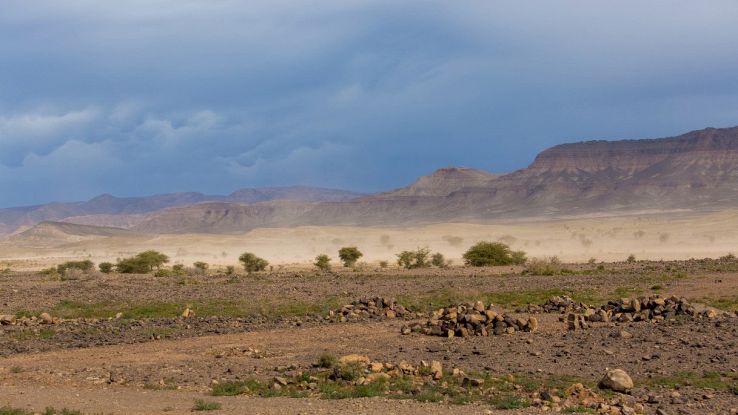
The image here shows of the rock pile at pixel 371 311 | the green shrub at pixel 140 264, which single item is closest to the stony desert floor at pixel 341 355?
the rock pile at pixel 371 311

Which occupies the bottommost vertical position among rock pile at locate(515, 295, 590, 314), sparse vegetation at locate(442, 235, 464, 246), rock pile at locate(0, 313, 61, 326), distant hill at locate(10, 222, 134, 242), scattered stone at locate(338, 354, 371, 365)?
rock pile at locate(515, 295, 590, 314)

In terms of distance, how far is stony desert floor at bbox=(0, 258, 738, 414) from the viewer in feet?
49.4

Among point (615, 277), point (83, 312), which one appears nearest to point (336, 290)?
point (83, 312)

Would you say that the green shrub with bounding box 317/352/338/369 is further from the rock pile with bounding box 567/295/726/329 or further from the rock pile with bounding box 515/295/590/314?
the rock pile with bounding box 515/295/590/314

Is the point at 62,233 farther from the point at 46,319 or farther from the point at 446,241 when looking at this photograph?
the point at 46,319

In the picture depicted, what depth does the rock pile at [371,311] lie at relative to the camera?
1112 inches

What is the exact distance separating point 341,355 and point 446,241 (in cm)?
9783

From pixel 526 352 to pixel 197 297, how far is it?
19604mm

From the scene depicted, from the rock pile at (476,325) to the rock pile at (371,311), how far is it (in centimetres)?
406

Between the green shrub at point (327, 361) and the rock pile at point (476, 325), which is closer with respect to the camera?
the green shrub at point (327, 361)

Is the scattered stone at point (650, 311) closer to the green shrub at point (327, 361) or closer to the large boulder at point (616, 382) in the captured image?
the large boulder at point (616, 382)

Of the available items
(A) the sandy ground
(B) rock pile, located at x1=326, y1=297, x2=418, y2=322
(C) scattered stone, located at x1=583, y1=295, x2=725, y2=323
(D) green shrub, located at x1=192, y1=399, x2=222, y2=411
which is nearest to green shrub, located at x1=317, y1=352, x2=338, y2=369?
(D) green shrub, located at x1=192, y1=399, x2=222, y2=411

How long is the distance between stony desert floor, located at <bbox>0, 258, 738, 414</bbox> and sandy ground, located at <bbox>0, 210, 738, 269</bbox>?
175 feet

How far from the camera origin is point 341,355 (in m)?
20.5
